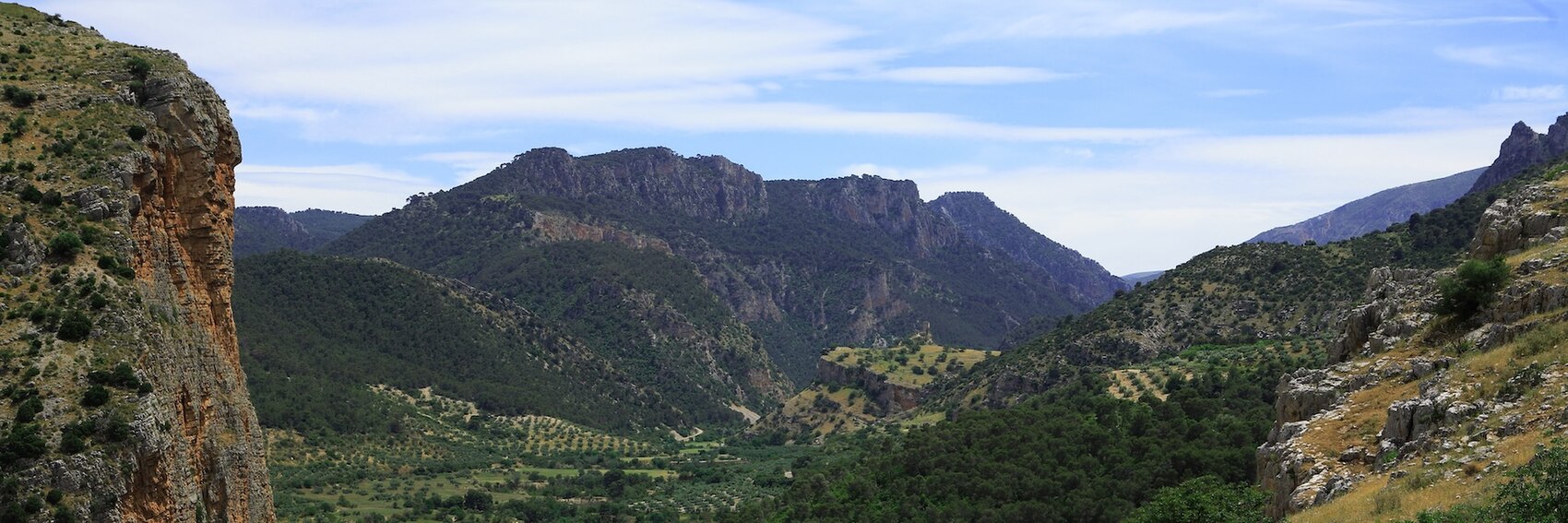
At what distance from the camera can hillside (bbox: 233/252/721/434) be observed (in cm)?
11425

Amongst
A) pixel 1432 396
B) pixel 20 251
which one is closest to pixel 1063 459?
pixel 1432 396

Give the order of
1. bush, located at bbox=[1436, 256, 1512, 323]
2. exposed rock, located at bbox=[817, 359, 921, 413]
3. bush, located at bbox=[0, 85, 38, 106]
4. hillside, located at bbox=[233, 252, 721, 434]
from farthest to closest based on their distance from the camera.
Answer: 1. exposed rock, located at bbox=[817, 359, 921, 413]
2. hillside, located at bbox=[233, 252, 721, 434]
3. bush, located at bbox=[0, 85, 38, 106]
4. bush, located at bbox=[1436, 256, 1512, 323]

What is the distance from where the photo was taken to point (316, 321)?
139 m

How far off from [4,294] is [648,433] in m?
126

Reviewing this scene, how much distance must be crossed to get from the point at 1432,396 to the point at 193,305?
38827mm

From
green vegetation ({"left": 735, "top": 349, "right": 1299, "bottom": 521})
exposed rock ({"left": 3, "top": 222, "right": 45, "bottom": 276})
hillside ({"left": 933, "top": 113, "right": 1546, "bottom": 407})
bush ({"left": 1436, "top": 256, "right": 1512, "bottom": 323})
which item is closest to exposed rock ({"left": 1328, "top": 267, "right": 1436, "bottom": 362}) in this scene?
bush ({"left": 1436, "top": 256, "right": 1512, "bottom": 323})

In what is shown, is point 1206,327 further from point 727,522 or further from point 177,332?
point 177,332

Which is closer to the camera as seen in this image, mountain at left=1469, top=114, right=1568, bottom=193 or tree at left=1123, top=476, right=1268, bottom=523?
tree at left=1123, top=476, right=1268, bottom=523

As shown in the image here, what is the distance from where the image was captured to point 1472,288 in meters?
26.7

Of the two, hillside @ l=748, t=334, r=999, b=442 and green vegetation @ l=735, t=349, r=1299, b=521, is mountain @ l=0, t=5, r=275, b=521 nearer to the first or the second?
green vegetation @ l=735, t=349, r=1299, b=521

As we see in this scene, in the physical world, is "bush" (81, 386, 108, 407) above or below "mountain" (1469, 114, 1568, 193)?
below

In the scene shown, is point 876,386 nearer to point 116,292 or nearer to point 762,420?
point 762,420

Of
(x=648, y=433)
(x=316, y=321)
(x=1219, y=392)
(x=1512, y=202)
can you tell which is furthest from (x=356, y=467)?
(x=1512, y=202)

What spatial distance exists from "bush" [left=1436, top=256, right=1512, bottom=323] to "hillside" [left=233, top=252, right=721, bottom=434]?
9767 cm
